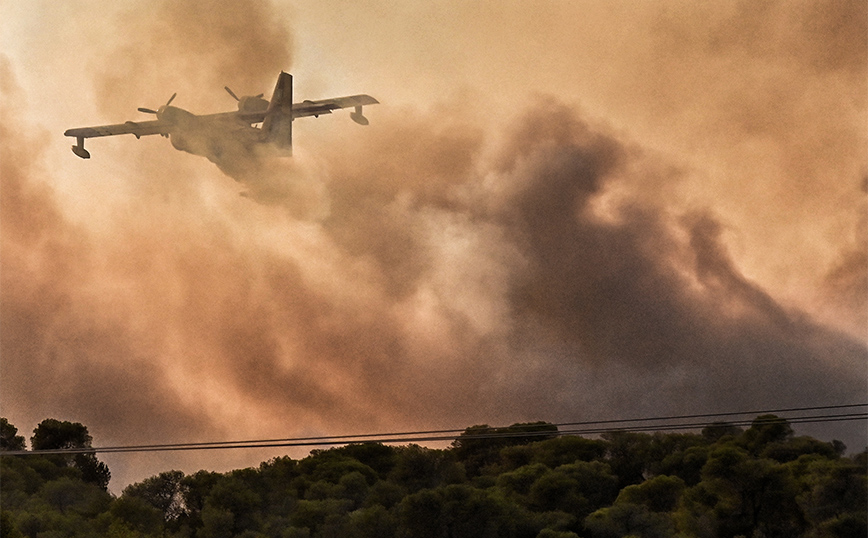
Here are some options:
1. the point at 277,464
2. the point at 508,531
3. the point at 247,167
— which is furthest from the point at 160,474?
the point at 247,167

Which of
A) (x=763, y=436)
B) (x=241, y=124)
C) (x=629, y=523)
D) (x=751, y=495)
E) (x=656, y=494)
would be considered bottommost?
(x=629, y=523)

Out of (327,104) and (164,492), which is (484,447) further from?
(327,104)

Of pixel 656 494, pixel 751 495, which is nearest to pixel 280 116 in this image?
pixel 656 494

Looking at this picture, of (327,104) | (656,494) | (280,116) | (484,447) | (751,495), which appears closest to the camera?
(280,116)

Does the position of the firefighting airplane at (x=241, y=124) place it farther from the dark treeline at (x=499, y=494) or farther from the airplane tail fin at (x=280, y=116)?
the dark treeline at (x=499, y=494)

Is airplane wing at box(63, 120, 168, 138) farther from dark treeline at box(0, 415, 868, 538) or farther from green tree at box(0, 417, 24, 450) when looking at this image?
green tree at box(0, 417, 24, 450)

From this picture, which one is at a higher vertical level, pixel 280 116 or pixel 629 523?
pixel 280 116
